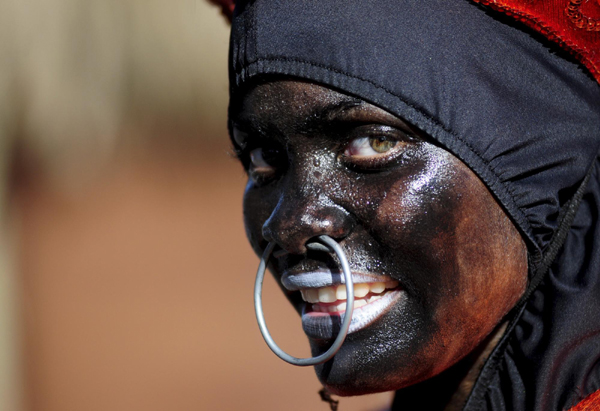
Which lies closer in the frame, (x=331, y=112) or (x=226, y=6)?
(x=331, y=112)

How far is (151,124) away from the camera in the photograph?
5.25 meters

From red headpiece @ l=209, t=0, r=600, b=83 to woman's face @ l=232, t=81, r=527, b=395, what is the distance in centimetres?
41

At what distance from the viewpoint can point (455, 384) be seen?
1.89m

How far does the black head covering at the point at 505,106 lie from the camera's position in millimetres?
1500

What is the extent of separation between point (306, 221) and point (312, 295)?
25cm

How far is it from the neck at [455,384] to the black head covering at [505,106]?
10 centimetres

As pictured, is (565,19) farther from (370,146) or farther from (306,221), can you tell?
(306,221)

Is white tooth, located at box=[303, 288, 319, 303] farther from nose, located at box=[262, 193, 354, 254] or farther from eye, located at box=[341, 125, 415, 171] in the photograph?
eye, located at box=[341, 125, 415, 171]

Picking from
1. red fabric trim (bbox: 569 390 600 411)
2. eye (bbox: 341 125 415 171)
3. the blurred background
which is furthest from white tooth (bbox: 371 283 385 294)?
the blurred background

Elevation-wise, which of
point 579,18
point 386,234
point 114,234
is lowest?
point 386,234

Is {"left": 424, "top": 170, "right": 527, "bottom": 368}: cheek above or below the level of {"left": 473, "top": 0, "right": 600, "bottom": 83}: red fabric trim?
below

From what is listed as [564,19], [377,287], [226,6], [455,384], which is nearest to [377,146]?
[377,287]

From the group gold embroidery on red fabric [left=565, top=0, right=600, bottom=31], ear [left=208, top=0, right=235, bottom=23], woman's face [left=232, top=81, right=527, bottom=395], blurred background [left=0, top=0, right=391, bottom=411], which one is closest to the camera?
woman's face [left=232, top=81, right=527, bottom=395]

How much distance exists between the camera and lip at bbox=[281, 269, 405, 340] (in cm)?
154
